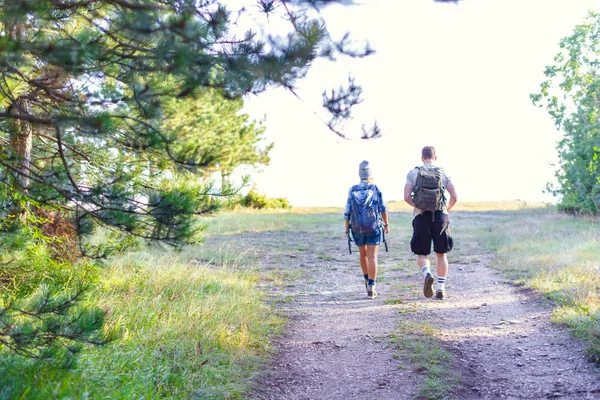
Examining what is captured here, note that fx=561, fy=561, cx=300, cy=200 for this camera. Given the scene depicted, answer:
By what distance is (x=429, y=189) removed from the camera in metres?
8.00

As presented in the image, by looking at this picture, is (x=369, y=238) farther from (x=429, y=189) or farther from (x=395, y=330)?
(x=395, y=330)

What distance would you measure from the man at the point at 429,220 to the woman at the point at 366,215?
0.51m

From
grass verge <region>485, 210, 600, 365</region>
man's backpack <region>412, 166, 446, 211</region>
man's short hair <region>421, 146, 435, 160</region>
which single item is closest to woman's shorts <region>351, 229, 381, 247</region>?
man's backpack <region>412, 166, 446, 211</region>

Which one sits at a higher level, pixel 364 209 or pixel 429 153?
pixel 429 153

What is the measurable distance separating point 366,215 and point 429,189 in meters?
1.03

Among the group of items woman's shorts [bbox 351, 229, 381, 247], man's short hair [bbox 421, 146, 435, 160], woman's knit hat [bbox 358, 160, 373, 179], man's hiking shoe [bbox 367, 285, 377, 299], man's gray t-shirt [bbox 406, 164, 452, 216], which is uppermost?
man's short hair [bbox 421, 146, 435, 160]

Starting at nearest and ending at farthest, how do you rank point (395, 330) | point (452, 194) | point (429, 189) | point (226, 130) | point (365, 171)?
point (395, 330) < point (429, 189) < point (452, 194) < point (365, 171) < point (226, 130)

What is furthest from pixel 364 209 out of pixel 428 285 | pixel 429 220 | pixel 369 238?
pixel 428 285

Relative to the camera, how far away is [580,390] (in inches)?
196

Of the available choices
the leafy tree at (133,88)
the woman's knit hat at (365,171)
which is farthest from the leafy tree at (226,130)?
the leafy tree at (133,88)

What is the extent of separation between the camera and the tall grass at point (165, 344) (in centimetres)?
400

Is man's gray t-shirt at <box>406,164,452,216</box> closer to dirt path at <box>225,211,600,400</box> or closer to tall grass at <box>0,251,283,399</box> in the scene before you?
dirt path at <box>225,211,600,400</box>

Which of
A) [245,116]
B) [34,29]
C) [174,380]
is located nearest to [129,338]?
[174,380]

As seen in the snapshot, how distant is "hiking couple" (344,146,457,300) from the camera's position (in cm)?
804
